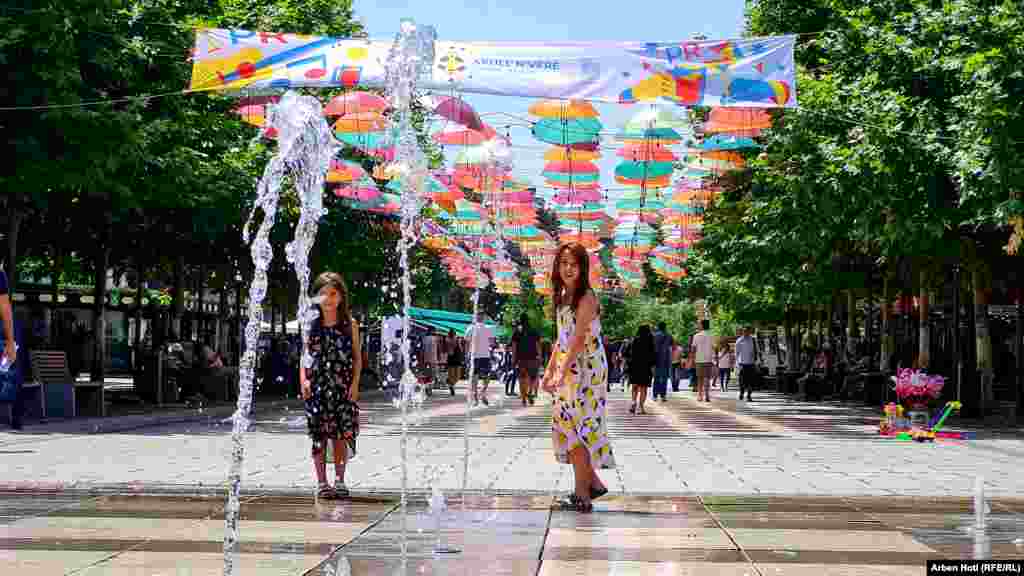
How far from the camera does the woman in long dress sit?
10.1m

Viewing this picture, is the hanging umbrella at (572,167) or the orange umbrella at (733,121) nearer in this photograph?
the orange umbrella at (733,121)

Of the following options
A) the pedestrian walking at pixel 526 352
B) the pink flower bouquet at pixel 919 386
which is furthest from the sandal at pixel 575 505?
the pedestrian walking at pixel 526 352

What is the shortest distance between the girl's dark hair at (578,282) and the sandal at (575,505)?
4.50 ft

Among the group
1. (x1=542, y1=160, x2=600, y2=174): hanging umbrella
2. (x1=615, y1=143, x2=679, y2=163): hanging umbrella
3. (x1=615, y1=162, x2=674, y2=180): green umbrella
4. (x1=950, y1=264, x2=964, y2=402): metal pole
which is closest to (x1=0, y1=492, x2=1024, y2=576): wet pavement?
(x1=615, y1=143, x2=679, y2=163): hanging umbrella

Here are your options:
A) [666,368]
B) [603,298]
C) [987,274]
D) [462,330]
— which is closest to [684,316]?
[603,298]

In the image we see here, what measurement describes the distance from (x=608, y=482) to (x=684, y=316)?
91757 mm

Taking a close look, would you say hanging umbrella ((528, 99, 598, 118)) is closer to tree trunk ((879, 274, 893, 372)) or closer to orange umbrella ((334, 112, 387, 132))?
orange umbrella ((334, 112, 387, 132))

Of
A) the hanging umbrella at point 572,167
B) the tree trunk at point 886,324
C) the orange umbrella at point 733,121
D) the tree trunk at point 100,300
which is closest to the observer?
the orange umbrella at point 733,121

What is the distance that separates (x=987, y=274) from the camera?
88.7ft

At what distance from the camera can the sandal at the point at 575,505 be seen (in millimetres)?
9891

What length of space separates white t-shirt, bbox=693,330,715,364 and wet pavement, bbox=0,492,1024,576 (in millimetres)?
21760

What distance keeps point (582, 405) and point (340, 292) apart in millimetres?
2236

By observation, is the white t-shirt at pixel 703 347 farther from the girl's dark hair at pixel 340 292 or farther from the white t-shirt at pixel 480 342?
the girl's dark hair at pixel 340 292

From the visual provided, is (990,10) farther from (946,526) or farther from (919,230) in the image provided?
(946,526)
